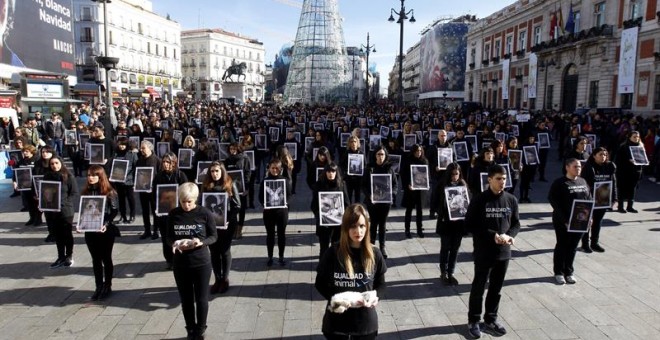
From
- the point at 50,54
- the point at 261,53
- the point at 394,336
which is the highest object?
the point at 261,53

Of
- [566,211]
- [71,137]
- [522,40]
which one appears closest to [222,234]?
[566,211]

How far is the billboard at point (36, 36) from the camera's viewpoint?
2809 centimetres

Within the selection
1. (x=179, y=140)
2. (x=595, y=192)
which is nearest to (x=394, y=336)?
(x=595, y=192)

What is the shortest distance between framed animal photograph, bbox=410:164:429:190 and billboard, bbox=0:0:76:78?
28577 millimetres

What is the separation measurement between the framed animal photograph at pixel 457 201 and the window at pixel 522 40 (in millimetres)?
45482

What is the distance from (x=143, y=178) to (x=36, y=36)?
3027 centimetres

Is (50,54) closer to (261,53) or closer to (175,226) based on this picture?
(175,226)

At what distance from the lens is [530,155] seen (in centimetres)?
1176

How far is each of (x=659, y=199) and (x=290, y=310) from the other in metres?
11.2

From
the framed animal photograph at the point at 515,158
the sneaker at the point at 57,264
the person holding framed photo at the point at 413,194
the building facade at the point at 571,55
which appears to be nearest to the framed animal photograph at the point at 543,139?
the framed animal photograph at the point at 515,158

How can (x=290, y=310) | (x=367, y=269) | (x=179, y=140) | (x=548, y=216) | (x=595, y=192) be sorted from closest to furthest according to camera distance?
(x=367, y=269) → (x=290, y=310) → (x=595, y=192) → (x=548, y=216) → (x=179, y=140)

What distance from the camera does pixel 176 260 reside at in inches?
190

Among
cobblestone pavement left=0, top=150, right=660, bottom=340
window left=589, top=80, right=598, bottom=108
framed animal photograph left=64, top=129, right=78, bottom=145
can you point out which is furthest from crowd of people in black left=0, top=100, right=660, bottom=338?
window left=589, top=80, right=598, bottom=108

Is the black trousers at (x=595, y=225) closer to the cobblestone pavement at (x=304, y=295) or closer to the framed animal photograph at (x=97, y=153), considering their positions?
the cobblestone pavement at (x=304, y=295)
